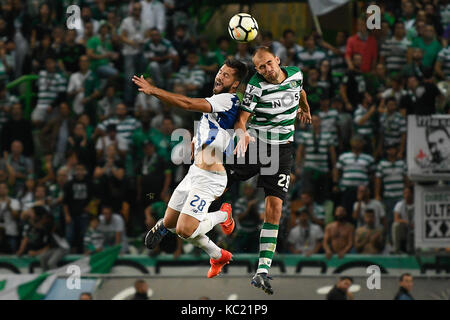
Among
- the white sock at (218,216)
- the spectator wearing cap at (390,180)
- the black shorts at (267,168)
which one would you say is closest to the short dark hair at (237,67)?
the black shorts at (267,168)

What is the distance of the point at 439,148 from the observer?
1662cm

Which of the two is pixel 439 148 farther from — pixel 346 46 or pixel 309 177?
pixel 346 46

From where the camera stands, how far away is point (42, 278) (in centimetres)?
1764

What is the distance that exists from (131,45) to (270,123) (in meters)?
8.67

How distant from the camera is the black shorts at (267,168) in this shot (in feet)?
40.8

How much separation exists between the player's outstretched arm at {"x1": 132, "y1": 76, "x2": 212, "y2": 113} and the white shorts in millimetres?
887

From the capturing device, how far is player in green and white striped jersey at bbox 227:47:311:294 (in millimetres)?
12078

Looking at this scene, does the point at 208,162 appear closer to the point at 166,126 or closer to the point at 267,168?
the point at 267,168

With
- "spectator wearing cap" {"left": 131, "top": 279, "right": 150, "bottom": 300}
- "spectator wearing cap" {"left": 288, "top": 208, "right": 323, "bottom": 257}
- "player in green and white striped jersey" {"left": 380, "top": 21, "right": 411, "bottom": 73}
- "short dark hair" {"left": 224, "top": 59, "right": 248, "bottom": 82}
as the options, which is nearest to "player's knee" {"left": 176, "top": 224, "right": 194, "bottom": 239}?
"short dark hair" {"left": 224, "top": 59, "right": 248, "bottom": 82}

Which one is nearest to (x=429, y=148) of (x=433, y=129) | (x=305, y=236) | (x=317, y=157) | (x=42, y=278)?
(x=433, y=129)

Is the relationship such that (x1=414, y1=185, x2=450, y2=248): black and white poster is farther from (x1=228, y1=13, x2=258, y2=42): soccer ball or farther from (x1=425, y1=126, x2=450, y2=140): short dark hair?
(x1=228, y1=13, x2=258, y2=42): soccer ball

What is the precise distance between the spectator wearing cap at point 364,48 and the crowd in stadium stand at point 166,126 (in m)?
0.03

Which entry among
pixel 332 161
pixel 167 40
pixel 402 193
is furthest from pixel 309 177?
pixel 167 40

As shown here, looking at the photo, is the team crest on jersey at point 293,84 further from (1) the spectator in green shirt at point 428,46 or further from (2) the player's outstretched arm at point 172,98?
(1) the spectator in green shirt at point 428,46
